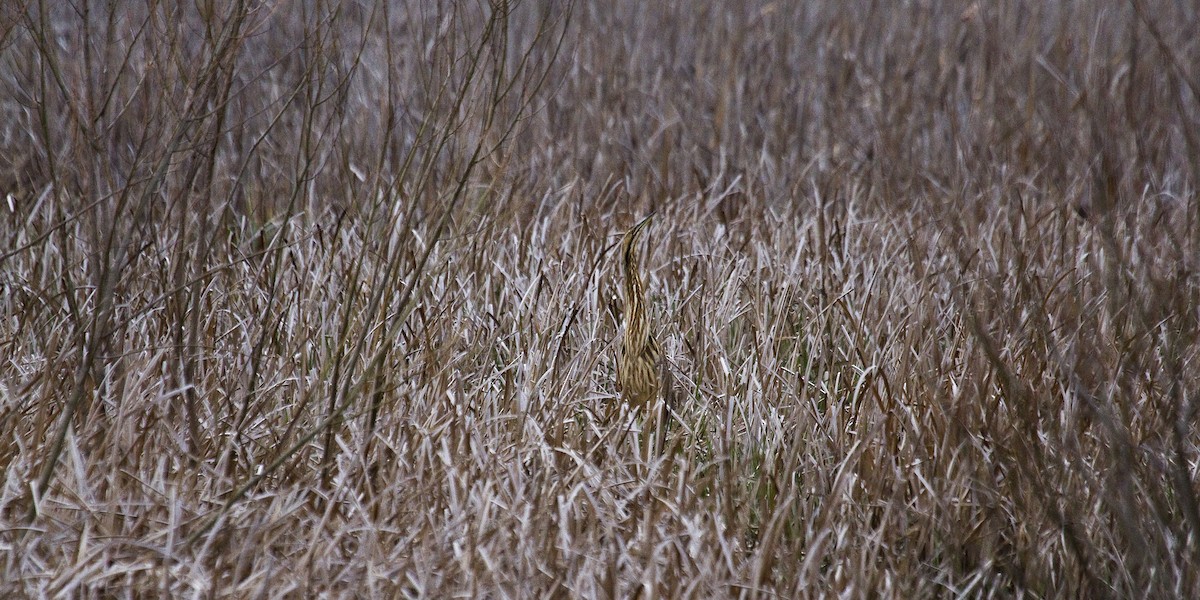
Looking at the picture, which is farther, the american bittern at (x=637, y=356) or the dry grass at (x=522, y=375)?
the american bittern at (x=637, y=356)

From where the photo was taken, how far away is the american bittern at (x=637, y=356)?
2.67 metres

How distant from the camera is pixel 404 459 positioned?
254 centimetres

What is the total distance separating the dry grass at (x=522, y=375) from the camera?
2215 millimetres

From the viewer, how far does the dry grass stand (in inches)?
87.2

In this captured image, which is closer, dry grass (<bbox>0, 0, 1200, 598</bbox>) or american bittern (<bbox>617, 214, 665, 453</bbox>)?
dry grass (<bbox>0, 0, 1200, 598</bbox>)

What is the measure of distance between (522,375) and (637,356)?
0.42 meters

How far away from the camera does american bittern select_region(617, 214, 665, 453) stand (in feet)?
8.75

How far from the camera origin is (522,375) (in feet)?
10.0

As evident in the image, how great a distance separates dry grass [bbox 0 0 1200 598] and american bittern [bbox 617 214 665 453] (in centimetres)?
11

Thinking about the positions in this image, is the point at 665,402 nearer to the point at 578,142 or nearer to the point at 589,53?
the point at 578,142

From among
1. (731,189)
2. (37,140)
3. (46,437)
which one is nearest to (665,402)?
(46,437)

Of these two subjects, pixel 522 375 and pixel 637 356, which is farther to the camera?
pixel 522 375

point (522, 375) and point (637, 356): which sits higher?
point (637, 356)

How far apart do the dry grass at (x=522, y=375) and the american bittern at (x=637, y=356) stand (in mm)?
111
